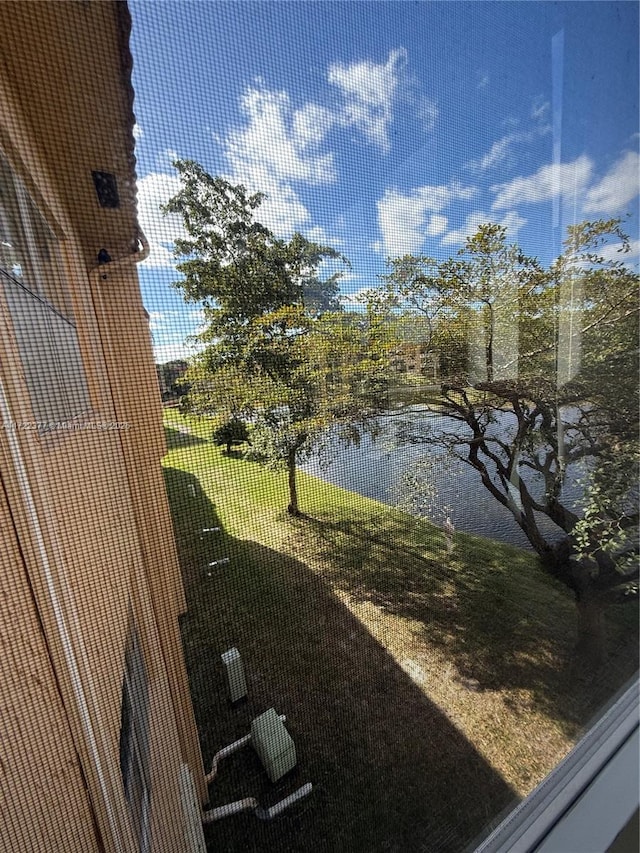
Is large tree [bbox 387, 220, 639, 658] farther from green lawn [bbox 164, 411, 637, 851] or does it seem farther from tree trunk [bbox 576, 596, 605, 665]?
green lawn [bbox 164, 411, 637, 851]

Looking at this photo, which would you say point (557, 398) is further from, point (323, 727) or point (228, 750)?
point (228, 750)

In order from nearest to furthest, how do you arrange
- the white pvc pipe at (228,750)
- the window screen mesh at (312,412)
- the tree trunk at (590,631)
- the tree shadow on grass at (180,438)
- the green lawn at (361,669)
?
1. the window screen mesh at (312,412)
2. the tree shadow on grass at (180,438)
3. the green lawn at (361,669)
4. the white pvc pipe at (228,750)
5. the tree trunk at (590,631)

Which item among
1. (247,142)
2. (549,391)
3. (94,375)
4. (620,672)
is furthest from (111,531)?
(620,672)

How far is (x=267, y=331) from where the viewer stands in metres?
0.66

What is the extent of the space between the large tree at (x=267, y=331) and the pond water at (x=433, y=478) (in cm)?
6

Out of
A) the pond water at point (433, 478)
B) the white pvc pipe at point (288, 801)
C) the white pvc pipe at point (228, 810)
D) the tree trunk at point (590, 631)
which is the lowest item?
the white pvc pipe at point (228, 810)

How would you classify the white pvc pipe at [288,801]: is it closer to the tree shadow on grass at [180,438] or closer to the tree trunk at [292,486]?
the tree trunk at [292,486]

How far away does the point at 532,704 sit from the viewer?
0.98 m

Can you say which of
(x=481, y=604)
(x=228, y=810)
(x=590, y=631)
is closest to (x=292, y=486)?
(x=481, y=604)

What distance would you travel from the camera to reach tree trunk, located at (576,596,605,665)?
1060 millimetres

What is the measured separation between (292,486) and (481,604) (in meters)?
0.67

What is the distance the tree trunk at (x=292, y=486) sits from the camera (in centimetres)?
74

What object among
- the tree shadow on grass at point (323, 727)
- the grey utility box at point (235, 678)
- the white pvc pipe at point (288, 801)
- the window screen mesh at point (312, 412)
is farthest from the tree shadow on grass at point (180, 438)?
the white pvc pipe at point (288, 801)

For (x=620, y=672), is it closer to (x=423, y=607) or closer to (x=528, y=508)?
(x=528, y=508)
